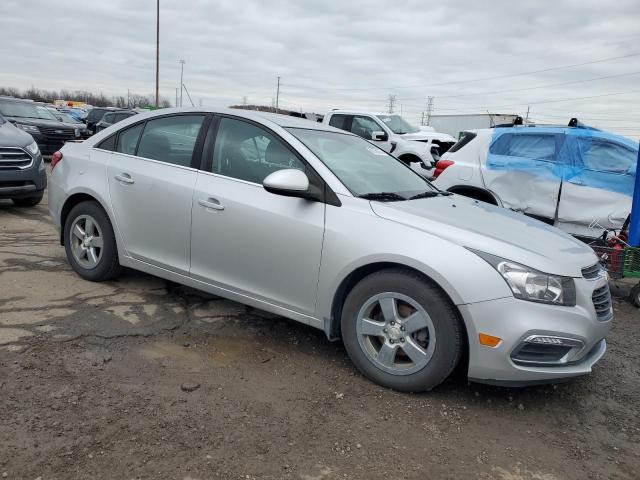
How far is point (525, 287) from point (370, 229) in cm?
93

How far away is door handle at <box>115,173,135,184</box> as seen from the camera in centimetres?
423

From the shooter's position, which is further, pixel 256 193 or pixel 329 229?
pixel 256 193

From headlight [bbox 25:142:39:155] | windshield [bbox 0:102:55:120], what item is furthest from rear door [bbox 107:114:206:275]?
windshield [bbox 0:102:55:120]

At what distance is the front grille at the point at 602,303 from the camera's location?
3113mm

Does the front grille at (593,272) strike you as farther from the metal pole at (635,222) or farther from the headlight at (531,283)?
the metal pole at (635,222)

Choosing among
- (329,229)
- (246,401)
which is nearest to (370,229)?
(329,229)

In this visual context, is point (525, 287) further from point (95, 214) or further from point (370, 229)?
point (95, 214)

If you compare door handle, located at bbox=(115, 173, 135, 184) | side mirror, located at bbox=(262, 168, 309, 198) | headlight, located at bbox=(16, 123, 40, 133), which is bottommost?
headlight, located at bbox=(16, 123, 40, 133)

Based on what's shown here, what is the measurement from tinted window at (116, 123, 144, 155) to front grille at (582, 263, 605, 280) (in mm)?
3520

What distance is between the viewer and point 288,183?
3271 mm

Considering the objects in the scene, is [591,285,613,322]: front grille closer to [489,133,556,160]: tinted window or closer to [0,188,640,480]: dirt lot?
[0,188,640,480]: dirt lot

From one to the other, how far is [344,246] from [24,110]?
15.6m

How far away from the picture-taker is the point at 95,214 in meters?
4.49

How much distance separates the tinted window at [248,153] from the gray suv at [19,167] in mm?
4634
